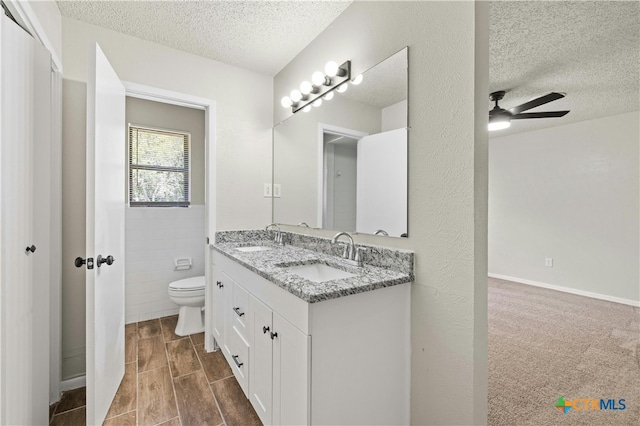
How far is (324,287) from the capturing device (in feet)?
3.49

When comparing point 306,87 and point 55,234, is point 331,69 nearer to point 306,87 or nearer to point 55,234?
point 306,87

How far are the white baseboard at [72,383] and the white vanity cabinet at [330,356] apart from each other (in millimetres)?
1290

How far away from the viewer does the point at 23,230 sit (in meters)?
1.18

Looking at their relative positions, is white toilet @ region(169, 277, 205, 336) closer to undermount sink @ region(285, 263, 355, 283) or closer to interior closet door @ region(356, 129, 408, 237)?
undermount sink @ region(285, 263, 355, 283)

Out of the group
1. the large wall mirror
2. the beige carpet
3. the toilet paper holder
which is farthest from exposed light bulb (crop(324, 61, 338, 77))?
the toilet paper holder

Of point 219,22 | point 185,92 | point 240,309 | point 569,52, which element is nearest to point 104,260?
point 240,309

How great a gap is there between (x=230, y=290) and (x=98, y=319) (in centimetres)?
67

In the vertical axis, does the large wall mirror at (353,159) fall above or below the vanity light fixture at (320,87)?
below

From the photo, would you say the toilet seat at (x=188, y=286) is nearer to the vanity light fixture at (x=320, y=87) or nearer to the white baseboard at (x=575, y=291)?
the vanity light fixture at (x=320, y=87)

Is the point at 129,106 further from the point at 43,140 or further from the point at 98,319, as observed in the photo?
the point at 98,319

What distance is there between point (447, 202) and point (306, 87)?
133 centimetres

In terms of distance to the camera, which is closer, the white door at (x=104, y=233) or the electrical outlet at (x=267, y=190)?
the white door at (x=104, y=233)

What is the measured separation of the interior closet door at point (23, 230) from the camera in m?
1.03

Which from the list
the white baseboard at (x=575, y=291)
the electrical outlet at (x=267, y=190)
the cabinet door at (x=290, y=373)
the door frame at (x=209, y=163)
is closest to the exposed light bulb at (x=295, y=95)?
the door frame at (x=209, y=163)
